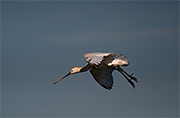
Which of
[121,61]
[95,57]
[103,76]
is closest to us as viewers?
[95,57]

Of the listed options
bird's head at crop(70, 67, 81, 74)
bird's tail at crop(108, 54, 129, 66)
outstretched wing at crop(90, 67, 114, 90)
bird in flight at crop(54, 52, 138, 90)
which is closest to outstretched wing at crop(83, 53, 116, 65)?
bird in flight at crop(54, 52, 138, 90)

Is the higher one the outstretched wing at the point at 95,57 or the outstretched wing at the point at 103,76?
the outstretched wing at the point at 103,76

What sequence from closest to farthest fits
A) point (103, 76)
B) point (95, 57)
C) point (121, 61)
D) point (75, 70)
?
point (95, 57) → point (121, 61) → point (75, 70) → point (103, 76)

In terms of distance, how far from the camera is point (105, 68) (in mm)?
17562

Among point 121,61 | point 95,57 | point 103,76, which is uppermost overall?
point 103,76

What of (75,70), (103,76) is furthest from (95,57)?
(103,76)

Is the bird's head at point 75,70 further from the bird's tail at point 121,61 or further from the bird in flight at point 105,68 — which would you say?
the bird's tail at point 121,61

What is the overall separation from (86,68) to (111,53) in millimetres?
1305

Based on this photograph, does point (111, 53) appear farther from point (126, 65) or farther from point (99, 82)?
point (99, 82)

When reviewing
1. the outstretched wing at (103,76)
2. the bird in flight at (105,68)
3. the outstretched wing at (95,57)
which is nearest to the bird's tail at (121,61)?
the bird in flight at (105,68)

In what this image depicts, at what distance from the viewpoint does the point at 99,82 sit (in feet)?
59.7

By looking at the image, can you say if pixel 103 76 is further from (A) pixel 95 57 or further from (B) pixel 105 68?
(A) pixel 95 57

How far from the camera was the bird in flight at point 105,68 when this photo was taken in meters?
15.6

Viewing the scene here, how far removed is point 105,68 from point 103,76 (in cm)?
61
